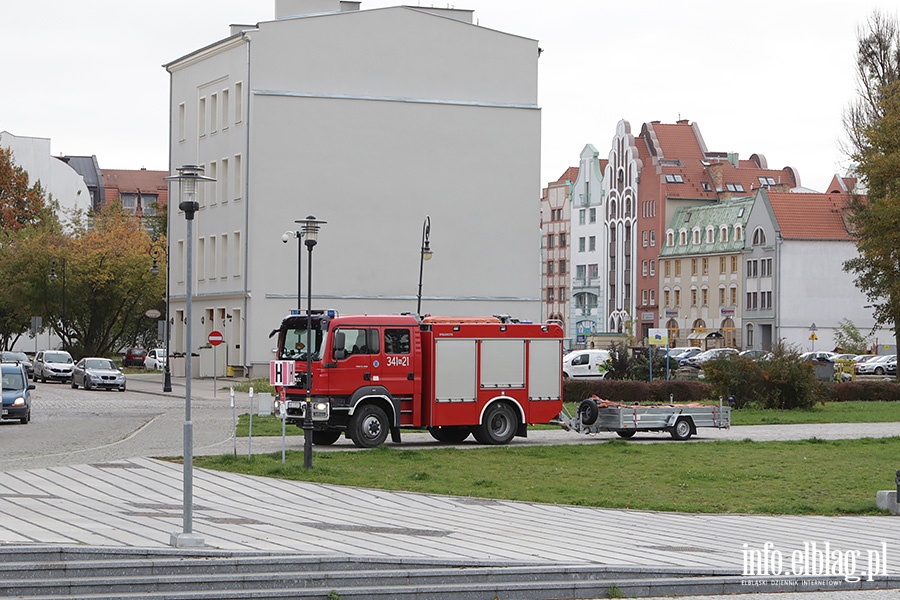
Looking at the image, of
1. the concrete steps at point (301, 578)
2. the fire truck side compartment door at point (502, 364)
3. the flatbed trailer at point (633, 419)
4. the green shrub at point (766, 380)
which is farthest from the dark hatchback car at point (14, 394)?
the concrete steps at point (301, 578)

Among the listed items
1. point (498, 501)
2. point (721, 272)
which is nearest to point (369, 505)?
point (498, 501)

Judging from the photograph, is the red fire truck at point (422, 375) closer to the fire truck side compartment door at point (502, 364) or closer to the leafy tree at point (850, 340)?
the fire truck side compartment door at point (502, 364)

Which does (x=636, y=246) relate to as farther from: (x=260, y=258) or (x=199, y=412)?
(x=199, y=412)

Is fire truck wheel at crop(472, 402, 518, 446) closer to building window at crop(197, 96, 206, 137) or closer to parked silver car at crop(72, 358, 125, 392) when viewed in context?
parked silver car at crop(72, 358, 125, 392)

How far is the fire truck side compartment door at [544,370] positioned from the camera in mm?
31750

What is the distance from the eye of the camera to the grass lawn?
2119 cm

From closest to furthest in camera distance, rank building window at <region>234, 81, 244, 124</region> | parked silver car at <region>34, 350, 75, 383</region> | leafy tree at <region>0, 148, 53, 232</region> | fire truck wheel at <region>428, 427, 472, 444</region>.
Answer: fire truck wheel at <region>428, 427, 472, 444</region> < parked silver car at <region>34, 350, 75, 383</region> < building window at <region>234, 81, 244, 124</region> < leafy tree at <region>0, 148, 53, 232</region>

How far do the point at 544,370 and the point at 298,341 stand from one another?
558 cm

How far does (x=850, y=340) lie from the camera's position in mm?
102312

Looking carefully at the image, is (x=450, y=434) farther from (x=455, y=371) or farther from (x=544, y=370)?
(x=544, y=370)

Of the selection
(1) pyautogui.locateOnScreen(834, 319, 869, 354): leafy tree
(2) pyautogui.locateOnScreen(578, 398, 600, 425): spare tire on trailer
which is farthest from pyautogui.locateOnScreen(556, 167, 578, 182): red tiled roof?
(2) pyautogui.locateOnScreen(578, 398, 600, 425): spare tire on trailer

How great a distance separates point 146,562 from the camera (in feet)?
44.3

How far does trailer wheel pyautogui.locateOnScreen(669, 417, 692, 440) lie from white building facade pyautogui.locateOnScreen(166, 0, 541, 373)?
36.9m

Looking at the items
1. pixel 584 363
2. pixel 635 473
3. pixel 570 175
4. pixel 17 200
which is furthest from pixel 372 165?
pixel 570 175
